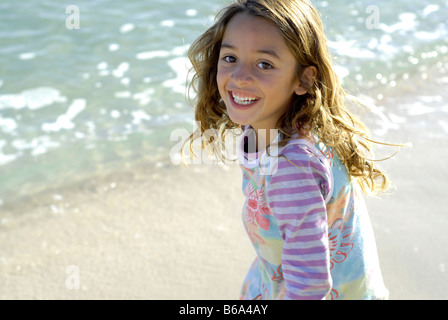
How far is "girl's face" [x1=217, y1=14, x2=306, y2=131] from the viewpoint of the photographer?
1.74 metres

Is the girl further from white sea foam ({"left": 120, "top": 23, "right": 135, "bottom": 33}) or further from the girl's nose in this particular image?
white sea foam ({"left": 120, "top": 23, "right": 135, "bottom": 33})

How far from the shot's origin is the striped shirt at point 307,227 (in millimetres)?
1538

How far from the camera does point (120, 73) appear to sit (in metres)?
5.38

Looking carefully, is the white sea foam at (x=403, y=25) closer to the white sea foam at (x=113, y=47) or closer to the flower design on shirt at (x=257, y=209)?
the white sea foam at (x=113, y=47)

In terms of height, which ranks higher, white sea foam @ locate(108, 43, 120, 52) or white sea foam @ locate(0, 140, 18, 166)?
white sea foam @ locate(108, 43, 120, 52)

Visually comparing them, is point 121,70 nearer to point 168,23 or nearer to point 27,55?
point 27,55

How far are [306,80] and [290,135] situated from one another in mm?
233

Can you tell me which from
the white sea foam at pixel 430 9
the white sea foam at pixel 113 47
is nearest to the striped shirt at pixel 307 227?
the white sea foam at pixel 113 47

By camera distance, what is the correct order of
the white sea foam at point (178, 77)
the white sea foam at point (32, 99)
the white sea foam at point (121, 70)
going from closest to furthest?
the white sea foam at point (32, 99) < the white sea foam at point (178, 77) < the white sea foam at point (121, 70)

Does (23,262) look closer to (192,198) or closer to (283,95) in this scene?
(192,198)

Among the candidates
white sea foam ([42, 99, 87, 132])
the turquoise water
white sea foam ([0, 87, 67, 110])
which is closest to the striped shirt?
the turquoise water

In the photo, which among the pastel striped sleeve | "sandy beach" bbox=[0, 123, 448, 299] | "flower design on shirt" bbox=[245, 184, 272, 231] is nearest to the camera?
the pastel striped sleeve

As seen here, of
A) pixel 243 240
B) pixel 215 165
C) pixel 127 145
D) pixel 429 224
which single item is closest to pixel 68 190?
pixel 127 145

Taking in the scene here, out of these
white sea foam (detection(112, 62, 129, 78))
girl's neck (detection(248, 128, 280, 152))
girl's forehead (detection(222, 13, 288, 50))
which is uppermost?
girl's forehead (detection(222, 13, 288, 50))
